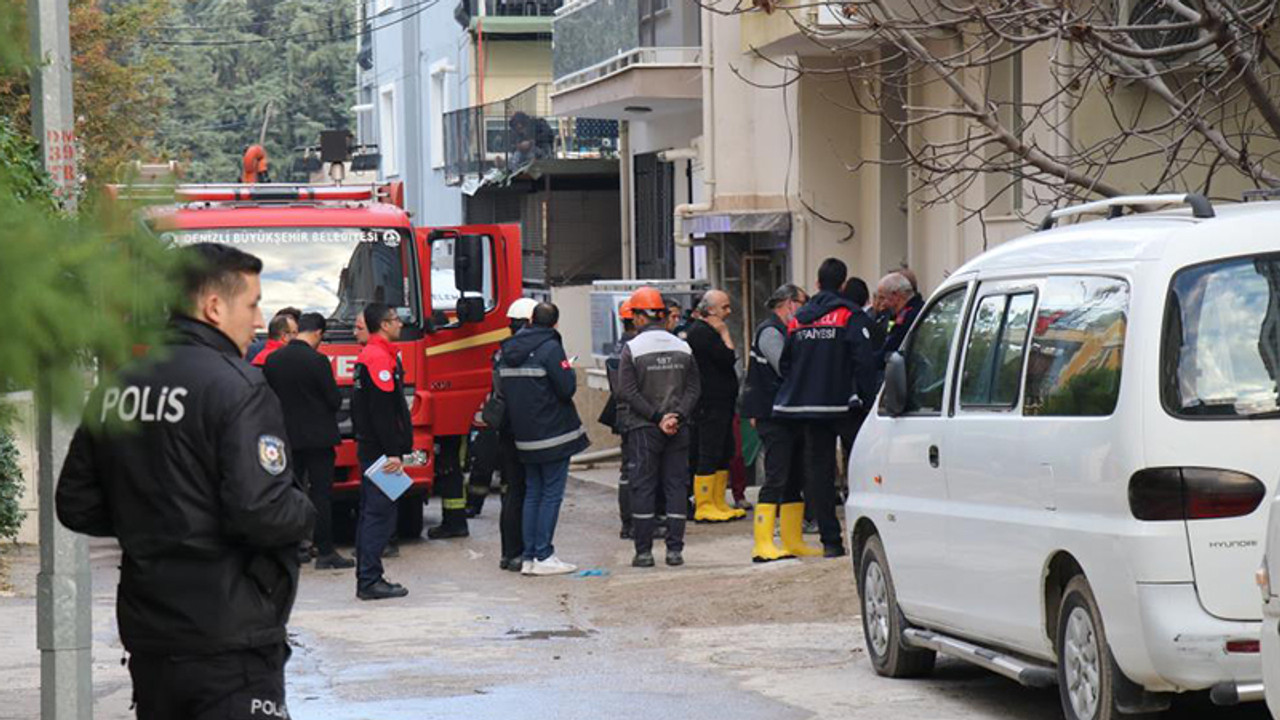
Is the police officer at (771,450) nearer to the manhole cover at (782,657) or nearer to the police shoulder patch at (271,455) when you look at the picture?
the manhole cover at (782,657)

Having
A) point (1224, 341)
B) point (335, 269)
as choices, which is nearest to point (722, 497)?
point (335, 269)

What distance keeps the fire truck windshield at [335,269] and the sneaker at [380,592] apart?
3507mm

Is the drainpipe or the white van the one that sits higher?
the drainpipe

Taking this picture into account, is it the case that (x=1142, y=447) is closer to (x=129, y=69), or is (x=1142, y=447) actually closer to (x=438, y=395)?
Answer: (x=438, y=395)

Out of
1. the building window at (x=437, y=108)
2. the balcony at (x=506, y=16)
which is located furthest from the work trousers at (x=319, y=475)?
A: the building window at (x=437, y=108)

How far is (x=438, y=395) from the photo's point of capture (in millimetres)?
16922

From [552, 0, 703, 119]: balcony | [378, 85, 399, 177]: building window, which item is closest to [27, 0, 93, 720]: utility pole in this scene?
[552, 0, 703, 119]: balcony

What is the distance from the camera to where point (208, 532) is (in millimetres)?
5141

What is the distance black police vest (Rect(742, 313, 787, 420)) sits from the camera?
49.7 feet

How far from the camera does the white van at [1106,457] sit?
270 inches

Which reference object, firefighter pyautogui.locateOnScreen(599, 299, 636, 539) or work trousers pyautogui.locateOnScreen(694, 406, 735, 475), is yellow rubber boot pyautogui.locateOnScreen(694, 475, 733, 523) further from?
firefighter pyautogui.locateOnScreen(599, 299, 636, 539)

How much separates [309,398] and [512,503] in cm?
161

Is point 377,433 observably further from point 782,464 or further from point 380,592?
point 782,464

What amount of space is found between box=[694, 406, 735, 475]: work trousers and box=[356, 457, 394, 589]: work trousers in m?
3.47
